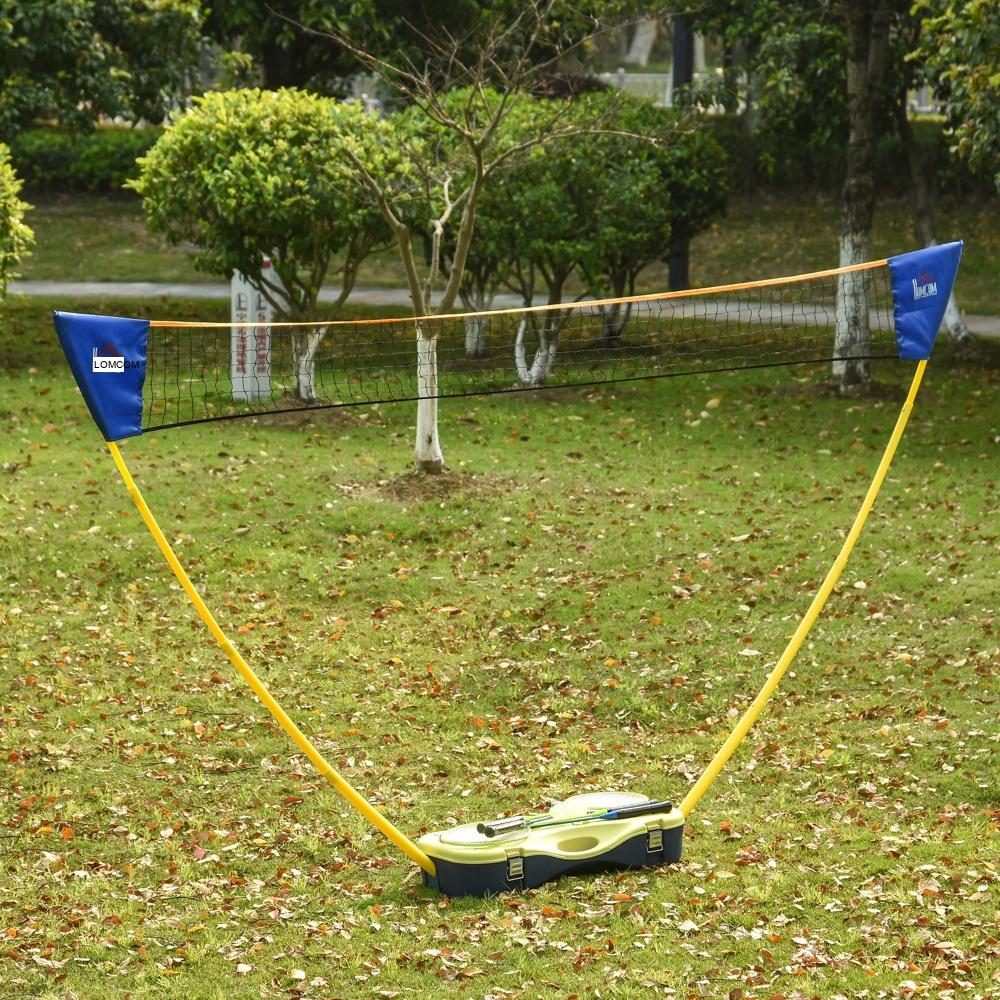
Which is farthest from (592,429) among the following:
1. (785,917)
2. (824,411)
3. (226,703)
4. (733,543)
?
(785,917)

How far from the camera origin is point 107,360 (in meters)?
6.63

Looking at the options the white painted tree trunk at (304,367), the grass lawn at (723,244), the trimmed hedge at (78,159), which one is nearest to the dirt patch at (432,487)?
the white painted tree trunk at (304,367)

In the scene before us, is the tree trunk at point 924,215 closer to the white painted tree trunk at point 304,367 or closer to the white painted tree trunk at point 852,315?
the white painted tree trunk at point 852,315

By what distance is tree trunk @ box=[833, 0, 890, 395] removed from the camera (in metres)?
17.2

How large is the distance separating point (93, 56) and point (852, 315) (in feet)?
34.7

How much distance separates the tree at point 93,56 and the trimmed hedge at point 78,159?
8980 millimetres

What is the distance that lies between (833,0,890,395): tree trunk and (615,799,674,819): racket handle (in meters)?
10.6

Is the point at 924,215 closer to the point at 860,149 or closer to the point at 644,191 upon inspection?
the point at 860,149

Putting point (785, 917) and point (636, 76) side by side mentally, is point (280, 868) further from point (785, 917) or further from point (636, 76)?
point (636, 76)

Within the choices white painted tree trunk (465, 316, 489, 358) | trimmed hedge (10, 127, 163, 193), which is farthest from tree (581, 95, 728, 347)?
trimmed hedge (10, 127, 163, 193)

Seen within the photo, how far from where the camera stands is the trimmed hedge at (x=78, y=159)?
2955 centimetres

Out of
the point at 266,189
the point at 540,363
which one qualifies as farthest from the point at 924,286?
the point at 540,363

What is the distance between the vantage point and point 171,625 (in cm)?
1143

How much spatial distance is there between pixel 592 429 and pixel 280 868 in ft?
32.1
